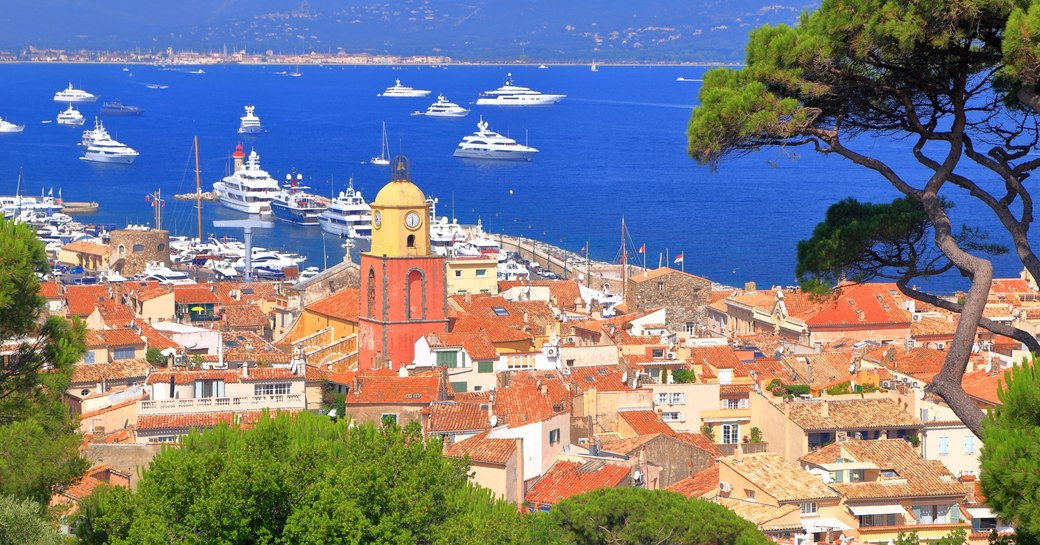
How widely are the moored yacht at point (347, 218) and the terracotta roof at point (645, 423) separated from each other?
65493 mm

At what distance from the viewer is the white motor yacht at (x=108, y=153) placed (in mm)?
146000

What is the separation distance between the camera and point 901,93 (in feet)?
38.8

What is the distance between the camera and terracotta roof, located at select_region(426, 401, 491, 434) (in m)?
26.0

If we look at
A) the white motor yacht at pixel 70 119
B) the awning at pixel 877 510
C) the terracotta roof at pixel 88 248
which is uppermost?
the white motor yacht at pixel 70 119

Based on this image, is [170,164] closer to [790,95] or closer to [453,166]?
[453,166]

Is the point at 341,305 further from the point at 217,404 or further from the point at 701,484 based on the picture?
the point at 701,484

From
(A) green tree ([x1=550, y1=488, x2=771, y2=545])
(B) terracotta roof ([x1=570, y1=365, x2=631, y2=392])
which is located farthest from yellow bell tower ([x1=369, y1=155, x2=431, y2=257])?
(A) green tree ([x1=550, y1=488, x2=771, y2=545])

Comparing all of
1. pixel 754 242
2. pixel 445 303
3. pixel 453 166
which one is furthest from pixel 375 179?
pixel 445 303

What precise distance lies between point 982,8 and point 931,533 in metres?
13.0

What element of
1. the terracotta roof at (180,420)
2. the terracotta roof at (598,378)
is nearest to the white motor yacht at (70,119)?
the terracotta roof at (598,378)

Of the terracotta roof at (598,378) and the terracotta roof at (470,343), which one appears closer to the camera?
the terracotta roof at (598,378)

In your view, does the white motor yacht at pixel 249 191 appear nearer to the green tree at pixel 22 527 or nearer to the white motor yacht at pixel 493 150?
the white motor yacht at pixel 493 150

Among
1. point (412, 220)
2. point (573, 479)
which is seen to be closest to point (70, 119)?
point (412, 220)

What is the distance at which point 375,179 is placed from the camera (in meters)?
132
